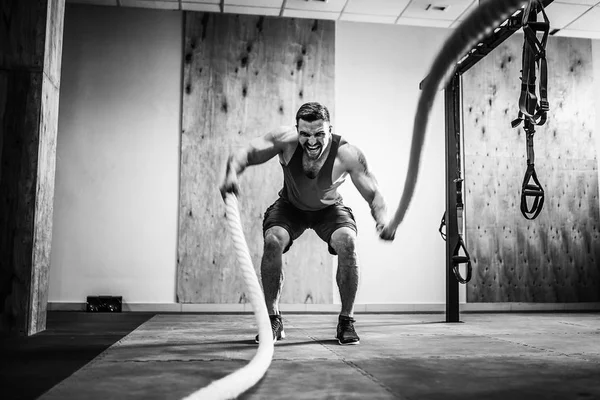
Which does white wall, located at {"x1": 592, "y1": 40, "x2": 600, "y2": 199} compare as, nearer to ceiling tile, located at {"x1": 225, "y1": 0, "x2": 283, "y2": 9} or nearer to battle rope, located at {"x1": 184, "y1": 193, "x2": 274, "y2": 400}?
ceiling tile, located at {"x1": 225, "y1": 0, "x2": 283, "y2": 9}

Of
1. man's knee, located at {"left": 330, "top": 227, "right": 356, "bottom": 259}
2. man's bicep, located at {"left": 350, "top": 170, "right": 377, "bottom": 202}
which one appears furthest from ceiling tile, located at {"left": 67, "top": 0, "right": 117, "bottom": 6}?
man's knee, located at {"left": 330, "top": 227, "right": 356, "bottom": 259}

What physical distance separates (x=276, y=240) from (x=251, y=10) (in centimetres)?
343

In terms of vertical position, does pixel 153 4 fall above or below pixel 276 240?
above

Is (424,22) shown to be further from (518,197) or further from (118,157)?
(118,157)

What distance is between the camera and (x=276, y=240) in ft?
10.2

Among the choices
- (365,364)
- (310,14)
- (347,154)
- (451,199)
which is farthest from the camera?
(310,14)

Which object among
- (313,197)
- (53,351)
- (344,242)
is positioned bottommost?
(53,351)

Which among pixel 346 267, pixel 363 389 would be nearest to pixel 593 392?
pixel 363 389

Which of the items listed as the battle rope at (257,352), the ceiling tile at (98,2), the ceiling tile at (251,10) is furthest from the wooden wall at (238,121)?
the battle rope at (257,352)

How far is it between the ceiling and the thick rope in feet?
14.3

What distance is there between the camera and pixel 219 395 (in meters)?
1.58

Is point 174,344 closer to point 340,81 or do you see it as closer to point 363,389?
point 363,389

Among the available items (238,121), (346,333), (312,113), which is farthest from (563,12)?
(346,333)

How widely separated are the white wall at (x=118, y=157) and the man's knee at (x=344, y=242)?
2.80m
